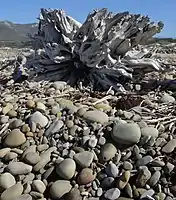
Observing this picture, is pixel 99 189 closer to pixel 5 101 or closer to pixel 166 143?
pixel 166 143

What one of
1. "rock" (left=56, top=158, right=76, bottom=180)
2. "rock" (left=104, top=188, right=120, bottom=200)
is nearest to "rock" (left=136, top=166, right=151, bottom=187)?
"rock" (left=104, top=188, right=120, bottom=200)

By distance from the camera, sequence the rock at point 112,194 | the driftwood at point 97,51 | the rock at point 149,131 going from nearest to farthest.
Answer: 1. the rock at point 112,194
2. the rock at point 149,131
3. the driftwood at point 97,51

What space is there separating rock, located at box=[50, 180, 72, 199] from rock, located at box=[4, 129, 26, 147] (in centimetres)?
41

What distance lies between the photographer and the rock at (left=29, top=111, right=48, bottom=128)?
279cm

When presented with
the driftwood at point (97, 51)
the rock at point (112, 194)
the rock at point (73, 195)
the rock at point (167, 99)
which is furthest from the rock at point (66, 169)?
the driftwood at point (97, 51)

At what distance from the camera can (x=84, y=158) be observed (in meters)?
2.52

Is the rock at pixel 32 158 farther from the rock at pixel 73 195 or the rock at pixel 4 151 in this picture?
the rock at pixel 73 195

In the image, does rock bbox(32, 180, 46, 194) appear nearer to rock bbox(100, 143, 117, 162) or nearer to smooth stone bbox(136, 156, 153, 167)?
rock bbox(100, 143, 117, 162)

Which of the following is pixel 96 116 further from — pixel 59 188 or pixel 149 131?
pixel 59 188

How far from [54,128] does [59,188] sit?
460mm

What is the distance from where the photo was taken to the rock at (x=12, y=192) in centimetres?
239

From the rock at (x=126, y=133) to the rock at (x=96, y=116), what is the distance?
0.54 feet

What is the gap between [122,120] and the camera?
2.75 m

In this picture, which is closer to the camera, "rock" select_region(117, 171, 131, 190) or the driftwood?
"rock" select_region(117, 171, 131, 190)
